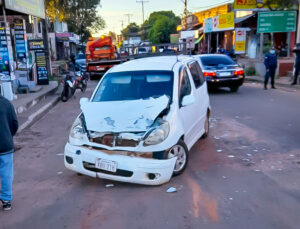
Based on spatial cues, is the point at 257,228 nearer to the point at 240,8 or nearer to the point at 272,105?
the point at 272,105

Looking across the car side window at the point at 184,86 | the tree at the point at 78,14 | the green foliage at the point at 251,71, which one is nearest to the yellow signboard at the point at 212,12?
the tree at the point at 78,14

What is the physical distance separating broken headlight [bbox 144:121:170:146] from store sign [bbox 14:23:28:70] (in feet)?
39.8

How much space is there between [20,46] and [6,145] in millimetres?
12408

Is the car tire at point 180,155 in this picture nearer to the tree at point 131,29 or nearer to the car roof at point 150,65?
the car roof at point 150,65

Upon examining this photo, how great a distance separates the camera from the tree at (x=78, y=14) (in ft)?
134

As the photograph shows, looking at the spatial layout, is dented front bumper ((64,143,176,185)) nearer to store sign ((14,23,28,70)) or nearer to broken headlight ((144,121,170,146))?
broken headlight ((144,121,170,146))

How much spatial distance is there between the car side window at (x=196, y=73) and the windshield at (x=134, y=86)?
3.35ft

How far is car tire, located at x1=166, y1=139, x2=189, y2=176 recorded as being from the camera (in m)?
5.00

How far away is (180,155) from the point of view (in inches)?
203

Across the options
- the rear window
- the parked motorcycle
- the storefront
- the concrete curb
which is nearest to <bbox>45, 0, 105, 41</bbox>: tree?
the storefront

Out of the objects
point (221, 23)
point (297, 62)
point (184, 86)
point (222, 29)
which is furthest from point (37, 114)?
point (221, 23)

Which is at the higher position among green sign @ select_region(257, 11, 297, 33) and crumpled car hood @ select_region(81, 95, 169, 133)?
green sign @ select_region(257, 11, 297, 33)

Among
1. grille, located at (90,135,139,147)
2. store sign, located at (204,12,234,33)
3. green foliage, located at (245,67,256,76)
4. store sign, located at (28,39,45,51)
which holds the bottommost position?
green foliage, located at (245,67,256,76)

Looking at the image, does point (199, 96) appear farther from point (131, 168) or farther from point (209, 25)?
point (209, 25)
